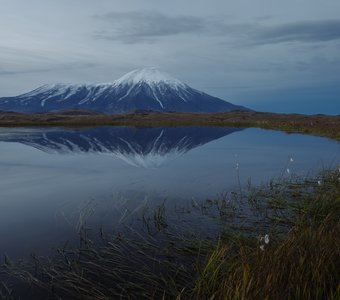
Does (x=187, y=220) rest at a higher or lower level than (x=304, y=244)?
lower

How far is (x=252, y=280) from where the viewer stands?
19.1ft

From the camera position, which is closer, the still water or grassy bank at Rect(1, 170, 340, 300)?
grassy bank at Rect(1, 170, 340, 300)

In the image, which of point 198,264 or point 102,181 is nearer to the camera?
point 198,264

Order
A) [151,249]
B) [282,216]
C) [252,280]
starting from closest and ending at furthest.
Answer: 1. [252,280]
2. [151,249]
3. [282,216]

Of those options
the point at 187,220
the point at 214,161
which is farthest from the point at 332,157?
the point at 187,220

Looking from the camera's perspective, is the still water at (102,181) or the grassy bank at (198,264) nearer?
the grassy bank at (198,264)

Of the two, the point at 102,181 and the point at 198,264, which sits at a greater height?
the point at 198,264

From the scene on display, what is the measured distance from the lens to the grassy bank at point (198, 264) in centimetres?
608

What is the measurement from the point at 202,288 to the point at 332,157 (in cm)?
2346

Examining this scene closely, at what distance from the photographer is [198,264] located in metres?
7.75

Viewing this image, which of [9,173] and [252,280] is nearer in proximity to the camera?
[252,280]

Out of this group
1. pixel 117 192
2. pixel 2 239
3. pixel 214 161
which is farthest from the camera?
pixel 214 161

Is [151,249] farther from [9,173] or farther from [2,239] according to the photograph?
[9,173]

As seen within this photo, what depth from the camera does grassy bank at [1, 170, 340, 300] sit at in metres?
6.08
